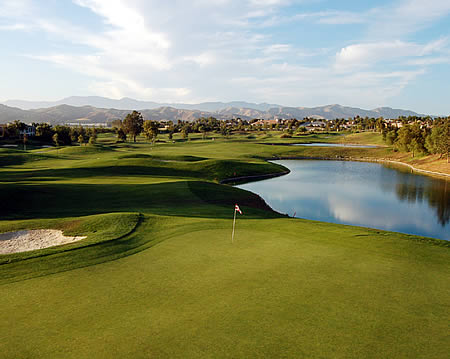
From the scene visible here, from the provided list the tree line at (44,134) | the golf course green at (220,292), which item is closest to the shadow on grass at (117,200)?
the golf course green at (220,292)

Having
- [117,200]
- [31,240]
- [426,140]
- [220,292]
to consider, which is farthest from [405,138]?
[31,240]

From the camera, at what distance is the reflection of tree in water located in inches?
1433

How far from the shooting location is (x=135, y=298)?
9.05m

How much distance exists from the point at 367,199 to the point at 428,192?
39.6 ft

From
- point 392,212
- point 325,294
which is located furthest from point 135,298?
point 392,212

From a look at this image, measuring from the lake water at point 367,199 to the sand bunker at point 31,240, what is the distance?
24.0 meters

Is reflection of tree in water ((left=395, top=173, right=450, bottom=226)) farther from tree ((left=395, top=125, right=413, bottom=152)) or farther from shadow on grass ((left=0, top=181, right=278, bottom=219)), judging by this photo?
tree ((left=395, top=125, right=413, bottom=152))

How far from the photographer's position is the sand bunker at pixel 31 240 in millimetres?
13922

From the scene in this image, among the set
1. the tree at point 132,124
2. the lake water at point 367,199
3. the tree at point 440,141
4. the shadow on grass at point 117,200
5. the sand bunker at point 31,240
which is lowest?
the lake water at point 367,199

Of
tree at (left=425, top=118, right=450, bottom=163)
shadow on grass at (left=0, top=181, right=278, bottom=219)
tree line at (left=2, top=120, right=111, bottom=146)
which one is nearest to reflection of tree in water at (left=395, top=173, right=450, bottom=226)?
tree at (left=425, top=118, right=450, bottom=163)

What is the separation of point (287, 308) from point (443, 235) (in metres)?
25.4

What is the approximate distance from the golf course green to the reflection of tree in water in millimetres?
24583

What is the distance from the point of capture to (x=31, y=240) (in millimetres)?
15133

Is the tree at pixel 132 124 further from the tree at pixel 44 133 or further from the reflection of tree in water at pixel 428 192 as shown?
the reflection of tree in water at pixel 428 192
